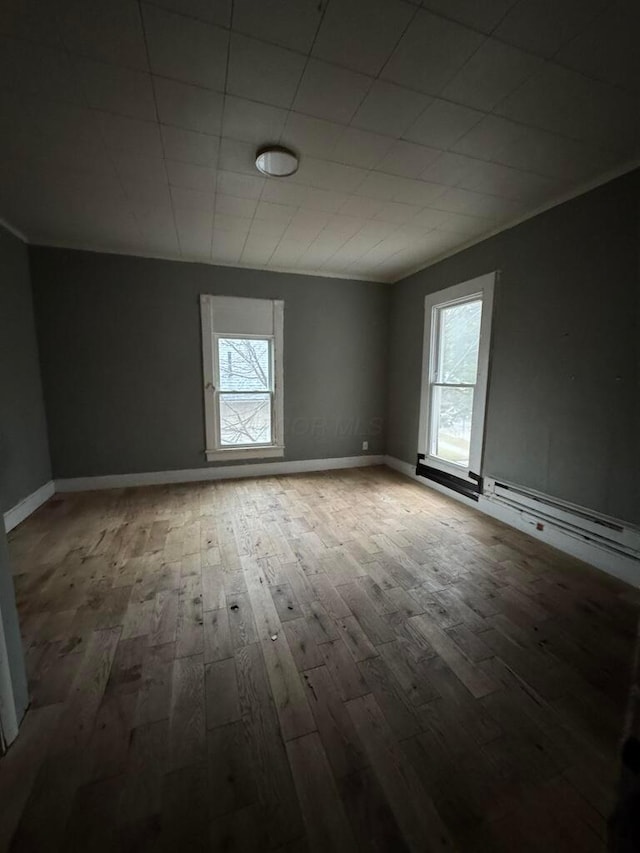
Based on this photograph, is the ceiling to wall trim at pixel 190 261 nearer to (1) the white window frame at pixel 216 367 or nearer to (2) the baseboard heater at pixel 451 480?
(1) the white window frame at pixel 216 367

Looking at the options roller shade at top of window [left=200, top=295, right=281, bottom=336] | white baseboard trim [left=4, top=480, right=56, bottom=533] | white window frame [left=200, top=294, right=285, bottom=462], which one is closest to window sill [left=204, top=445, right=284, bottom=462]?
white window frame [left=200, top=294, right=285, bottom=462]

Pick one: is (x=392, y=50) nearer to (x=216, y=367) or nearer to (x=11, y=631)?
(x=11, y=631)

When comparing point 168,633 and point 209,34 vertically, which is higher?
point 209,34

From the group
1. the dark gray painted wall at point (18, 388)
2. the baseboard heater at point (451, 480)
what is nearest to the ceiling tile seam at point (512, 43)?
A: the baseboard heater at point (451, 480)

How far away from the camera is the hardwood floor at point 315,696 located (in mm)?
985

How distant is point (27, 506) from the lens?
308 cm

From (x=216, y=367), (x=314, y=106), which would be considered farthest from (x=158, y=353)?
(x=314, y=106)

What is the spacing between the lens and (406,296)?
432cm

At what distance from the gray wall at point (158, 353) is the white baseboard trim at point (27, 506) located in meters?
0.25

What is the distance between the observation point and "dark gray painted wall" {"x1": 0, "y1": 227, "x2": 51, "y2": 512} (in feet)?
9.36

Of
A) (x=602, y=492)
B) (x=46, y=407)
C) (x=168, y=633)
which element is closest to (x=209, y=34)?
(x=168, y=633)

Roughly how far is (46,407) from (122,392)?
2.40ft

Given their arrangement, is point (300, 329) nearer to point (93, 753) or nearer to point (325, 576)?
point (325, 576)

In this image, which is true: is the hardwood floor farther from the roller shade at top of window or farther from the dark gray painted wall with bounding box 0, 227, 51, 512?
the roller shade at top of window
